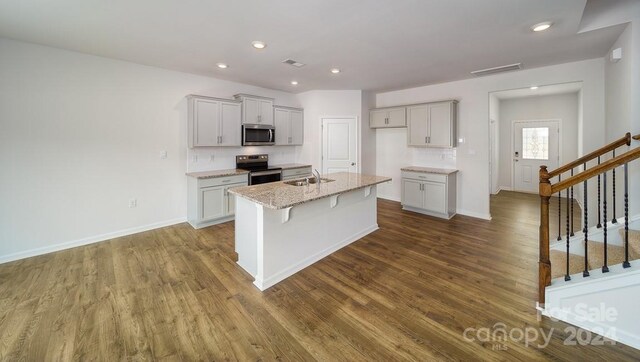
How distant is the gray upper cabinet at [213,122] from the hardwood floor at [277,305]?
1.88 m

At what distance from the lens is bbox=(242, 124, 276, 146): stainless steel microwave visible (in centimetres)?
500

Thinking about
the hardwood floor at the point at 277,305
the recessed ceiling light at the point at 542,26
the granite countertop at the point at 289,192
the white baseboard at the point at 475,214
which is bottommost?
the hardwood floor at the point at 277,305

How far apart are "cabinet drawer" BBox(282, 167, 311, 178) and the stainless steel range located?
0.16 meters

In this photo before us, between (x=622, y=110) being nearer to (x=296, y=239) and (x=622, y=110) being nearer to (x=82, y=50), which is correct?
(x=296, y=239)

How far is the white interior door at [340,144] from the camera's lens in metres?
5.95

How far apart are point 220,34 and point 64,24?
1.60m

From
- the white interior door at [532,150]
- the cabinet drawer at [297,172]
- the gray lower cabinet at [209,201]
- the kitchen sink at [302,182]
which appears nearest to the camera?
the kitchen sink at [302,182]

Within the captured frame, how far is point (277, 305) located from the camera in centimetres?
232

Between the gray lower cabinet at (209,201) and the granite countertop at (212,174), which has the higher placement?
the granite countertop at (212,174)

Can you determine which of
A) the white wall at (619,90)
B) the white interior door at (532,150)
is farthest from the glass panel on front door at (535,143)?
the white wall at (619,90)

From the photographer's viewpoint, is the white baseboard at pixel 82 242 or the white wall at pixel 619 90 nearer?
the white wall at pixel 619 90

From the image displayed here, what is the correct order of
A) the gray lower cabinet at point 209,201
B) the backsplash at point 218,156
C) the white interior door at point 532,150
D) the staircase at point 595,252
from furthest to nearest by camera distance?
the white interior door at point 532,150
the backsplash at point 218,156
the gray lower cabinet at point 209,201
the staircase at point 595,252

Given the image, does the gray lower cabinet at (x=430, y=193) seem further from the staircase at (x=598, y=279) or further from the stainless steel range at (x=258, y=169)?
the stainless steel range at (x=258, y=169)

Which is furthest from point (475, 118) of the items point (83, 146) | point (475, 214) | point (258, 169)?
point (83, 146)
